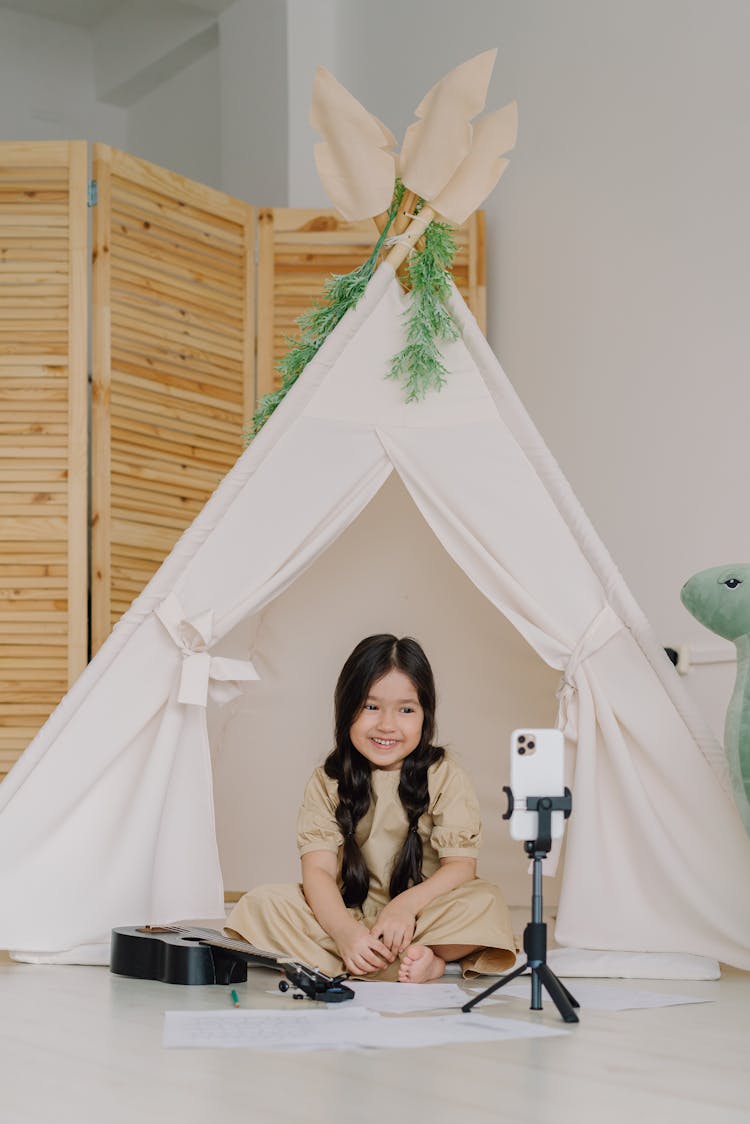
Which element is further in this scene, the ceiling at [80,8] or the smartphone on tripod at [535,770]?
the ceiling at [80,8]

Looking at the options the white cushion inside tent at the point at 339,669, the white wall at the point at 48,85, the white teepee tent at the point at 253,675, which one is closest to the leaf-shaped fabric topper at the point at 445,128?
the white teepee tent at the point at 253,675

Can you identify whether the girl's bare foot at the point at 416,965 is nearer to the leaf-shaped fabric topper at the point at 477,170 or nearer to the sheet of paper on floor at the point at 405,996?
the sheet of paper on floor at the point at 405,996

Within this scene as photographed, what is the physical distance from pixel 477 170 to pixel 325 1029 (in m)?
1.61

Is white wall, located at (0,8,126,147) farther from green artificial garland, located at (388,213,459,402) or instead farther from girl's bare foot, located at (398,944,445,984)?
girl's bare foot, located at (398,944,445,984)

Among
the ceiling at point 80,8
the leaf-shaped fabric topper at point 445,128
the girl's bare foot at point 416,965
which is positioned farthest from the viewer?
the ceiling at point 80,8

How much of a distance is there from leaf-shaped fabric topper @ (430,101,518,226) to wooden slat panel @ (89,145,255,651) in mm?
1174

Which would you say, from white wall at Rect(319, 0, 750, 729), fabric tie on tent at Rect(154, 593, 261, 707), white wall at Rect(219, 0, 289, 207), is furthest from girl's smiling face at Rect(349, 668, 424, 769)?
white wall at Rect(219, 0, 289, 207)

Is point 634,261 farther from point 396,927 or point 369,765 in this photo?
point 396,927

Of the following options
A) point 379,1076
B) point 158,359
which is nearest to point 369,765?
point 379,1076

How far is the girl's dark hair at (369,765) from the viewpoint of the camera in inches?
88.2

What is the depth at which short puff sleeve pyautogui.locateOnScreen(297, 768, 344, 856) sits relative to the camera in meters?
2.21

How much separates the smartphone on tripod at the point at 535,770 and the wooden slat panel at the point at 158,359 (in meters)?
1.72

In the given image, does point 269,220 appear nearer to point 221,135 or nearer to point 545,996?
point 221,135

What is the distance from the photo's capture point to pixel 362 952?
2.01 metres
